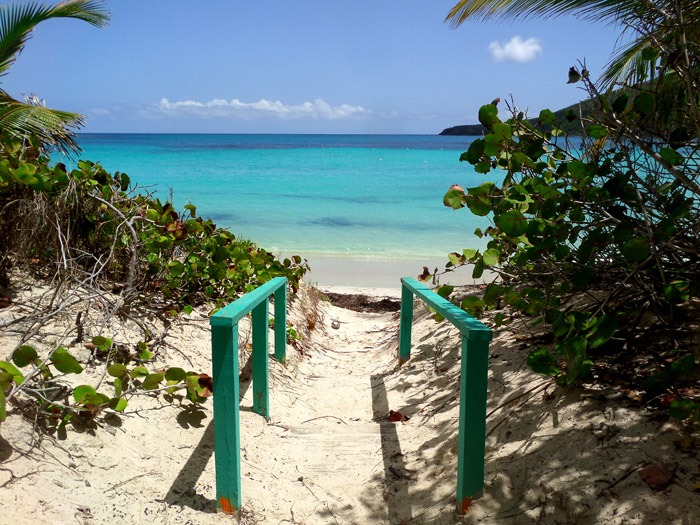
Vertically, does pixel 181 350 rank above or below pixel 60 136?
below

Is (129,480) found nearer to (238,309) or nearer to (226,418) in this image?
(226,418)

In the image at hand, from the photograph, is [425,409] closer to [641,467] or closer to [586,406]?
[586,406]

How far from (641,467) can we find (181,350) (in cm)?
263

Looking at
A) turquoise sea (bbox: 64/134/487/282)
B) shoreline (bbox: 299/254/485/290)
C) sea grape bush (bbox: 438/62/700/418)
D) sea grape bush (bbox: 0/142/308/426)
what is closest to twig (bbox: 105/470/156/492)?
sea grape bush (bbox: 0/142/308/426)

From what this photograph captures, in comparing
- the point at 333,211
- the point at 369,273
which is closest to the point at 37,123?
the point at 369,273

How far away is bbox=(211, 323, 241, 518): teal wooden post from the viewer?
91.4 inches

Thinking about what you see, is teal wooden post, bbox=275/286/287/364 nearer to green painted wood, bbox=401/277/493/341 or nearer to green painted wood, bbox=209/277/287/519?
green painted wood, bbox=401/277/493/341

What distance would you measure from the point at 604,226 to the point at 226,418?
1894 millimetres

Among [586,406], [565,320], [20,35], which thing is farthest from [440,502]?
[20,35]

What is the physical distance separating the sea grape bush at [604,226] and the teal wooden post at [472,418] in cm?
32

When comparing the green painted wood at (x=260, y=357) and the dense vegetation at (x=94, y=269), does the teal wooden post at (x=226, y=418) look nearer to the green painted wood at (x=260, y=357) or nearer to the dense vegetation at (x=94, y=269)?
the dense vegetation at (x=94, y=269)

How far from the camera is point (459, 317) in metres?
2.57

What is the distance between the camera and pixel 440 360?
4160 millimetres

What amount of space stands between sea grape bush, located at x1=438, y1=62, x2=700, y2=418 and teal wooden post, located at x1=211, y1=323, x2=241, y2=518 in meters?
1.24
